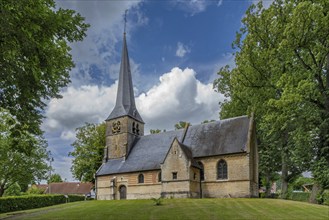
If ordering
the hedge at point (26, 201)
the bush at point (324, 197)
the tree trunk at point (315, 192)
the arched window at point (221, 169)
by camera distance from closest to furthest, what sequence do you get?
the bush at point (324, 197), the tree trunk at point (315, 192), the arched window at point (221, 169), the hedge at point (26, 201)

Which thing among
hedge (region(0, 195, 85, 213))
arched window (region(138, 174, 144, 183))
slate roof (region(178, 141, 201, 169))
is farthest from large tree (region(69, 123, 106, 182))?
slate roof (region(178, 141, 201, 169))

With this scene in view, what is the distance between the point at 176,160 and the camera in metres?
27.5

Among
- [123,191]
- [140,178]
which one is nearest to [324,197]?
[140,178]

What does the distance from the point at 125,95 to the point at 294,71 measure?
23754 millimetres

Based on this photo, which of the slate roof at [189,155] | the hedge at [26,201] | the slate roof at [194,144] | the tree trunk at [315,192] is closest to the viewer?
the tree trunk at [315,192]

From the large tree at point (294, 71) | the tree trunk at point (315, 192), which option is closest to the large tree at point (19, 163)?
the large tree at point (294, 71)

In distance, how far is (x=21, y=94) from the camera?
11312mm

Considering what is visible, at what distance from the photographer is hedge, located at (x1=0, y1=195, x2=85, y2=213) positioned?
28.2 meters

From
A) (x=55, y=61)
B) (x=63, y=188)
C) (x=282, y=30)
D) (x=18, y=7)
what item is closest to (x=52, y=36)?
(x=55, y=61)

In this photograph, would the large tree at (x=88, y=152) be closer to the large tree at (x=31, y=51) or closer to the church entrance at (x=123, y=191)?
the church entrance at (x=123, y=191)

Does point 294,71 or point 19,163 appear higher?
point 294,71

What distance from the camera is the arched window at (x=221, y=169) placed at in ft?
89.5

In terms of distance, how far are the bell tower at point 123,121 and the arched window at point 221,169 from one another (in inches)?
528

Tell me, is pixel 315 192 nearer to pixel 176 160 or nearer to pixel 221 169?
pixel 221 169
